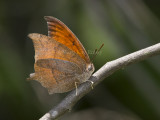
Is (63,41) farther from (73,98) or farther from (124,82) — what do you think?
(124,82)

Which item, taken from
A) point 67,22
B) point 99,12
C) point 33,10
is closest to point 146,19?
point 99,12

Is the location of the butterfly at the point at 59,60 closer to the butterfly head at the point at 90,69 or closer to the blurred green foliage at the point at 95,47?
the butterfly head at the point at 90,69

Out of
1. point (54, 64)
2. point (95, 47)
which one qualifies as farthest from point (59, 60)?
point (95, 47)

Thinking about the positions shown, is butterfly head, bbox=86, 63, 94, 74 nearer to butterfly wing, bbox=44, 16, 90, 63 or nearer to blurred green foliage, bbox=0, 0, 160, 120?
butterfly wing, bbox=44, 16, 90, 63

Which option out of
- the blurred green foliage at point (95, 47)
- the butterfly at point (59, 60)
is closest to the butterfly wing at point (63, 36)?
the butterfly at point (59, 60)

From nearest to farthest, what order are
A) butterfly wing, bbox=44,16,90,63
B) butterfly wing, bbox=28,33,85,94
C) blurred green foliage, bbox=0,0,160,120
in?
butterfly wing, bbox=28,33,85,94, butterfly wing, bbox=44,16,90,63, blurred green foliage, bbox=0,0,160,120

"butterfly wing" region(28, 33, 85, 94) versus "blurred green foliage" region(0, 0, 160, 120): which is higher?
"butterfly wing" region(28, 33, 85, 94)

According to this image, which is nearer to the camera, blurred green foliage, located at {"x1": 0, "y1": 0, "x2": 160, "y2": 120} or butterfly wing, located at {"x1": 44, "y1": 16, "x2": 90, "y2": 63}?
butterfly wing, located at {"x1": 44, "y1": 16, "x2": 90, "y2": 63}

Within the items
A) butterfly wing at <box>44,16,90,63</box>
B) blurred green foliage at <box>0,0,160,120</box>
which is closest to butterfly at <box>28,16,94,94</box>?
butterfly wing at <box>44,16,90,63</box>
